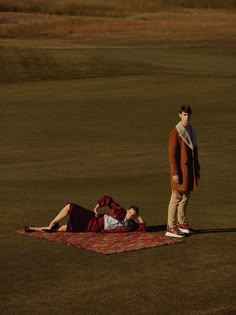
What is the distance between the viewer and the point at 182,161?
19750 millimetres

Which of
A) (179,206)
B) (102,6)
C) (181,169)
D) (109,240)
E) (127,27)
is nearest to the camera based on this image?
(109,240)

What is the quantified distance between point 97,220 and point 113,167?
33.2ft

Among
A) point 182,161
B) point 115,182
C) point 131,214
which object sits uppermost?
point 182,161

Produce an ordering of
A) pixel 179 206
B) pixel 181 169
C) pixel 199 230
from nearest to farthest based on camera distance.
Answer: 1. pixel 181 169
2. pixel 179 206
3. pixel 199 230

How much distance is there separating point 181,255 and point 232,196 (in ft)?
20.1

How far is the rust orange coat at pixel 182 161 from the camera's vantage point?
1961cm

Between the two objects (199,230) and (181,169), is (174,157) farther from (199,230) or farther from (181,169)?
(199,230)

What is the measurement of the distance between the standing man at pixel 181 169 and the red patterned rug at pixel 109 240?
1.31 ft

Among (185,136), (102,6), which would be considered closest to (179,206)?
(185,136)

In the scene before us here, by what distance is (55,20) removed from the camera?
93062 millimetres

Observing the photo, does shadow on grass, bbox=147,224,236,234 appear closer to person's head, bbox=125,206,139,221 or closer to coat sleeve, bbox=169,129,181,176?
person's head, bbox=125,206,139,221

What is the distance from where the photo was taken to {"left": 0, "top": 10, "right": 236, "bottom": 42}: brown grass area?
8212cm

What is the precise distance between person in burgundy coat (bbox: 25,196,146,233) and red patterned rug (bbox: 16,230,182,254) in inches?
4.5

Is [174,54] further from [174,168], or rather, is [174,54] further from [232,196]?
[174,168]
